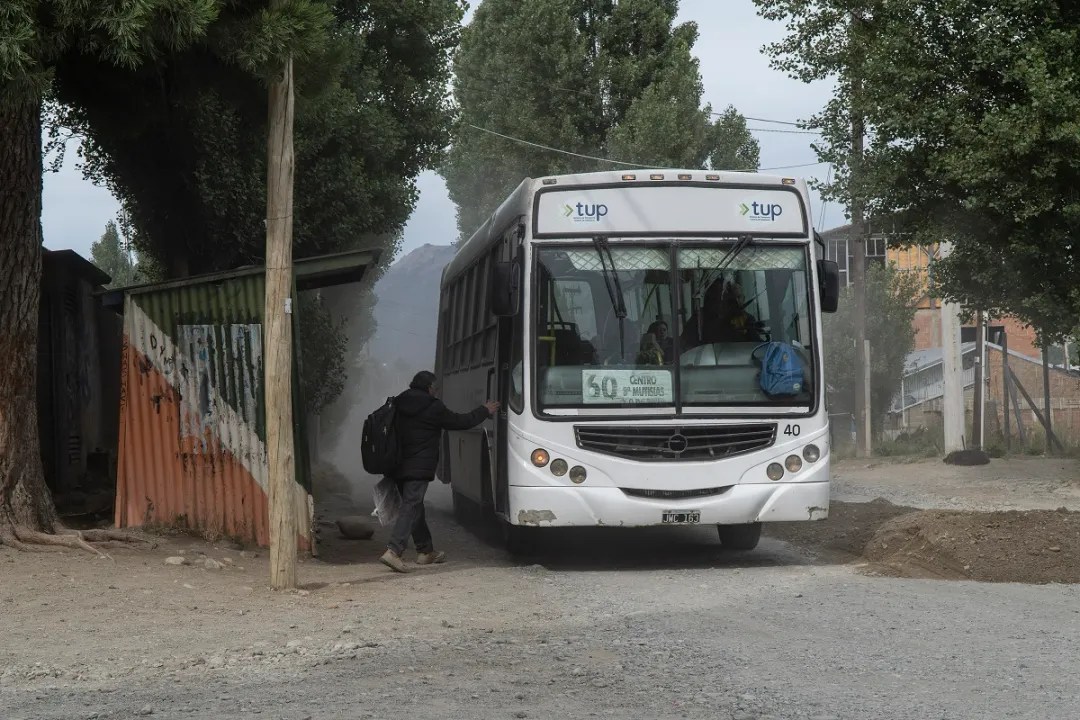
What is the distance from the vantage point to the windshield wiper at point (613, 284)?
38.6 feet

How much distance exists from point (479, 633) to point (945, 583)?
428 cm

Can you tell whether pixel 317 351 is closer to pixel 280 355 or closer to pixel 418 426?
pixel 418 426

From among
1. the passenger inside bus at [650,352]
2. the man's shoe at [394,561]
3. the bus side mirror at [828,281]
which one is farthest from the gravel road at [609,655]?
the bus side mirror at [828,281]

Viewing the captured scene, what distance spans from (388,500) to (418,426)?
2.63 feet

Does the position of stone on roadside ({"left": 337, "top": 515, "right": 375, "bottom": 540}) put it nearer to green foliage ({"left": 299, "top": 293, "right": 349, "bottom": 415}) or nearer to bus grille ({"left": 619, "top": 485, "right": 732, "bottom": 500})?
bus grille ({"left": 619, "top": 485, "right": 732, "bottom": 500})

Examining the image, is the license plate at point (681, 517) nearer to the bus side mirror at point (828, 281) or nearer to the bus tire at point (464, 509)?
the bus side mirror at point (828, 281)

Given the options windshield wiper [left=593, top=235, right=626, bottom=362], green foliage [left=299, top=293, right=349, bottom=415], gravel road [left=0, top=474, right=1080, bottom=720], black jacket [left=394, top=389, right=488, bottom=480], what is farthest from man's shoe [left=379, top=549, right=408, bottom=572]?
green foliage [left=299, top=293, right=349, bottom=415]

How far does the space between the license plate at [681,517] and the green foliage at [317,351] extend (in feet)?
41.5

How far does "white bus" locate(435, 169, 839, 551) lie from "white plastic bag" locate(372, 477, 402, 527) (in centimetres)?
→ 109

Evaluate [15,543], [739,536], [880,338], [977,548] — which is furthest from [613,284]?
[880,338]

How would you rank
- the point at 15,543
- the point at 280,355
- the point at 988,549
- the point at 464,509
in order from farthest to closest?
the point at 464,509, the point at 15,543, the point at 988,549, the point at 280,355

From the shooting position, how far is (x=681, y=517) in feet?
38.1

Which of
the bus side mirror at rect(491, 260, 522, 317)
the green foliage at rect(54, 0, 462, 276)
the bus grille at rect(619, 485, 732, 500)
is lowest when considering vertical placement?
the bus grille at rect(619, 485, 732, 500)

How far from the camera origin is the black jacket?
12.2m
